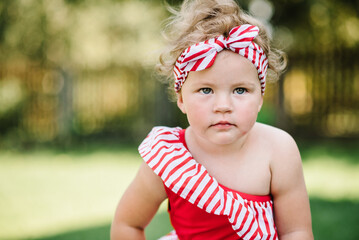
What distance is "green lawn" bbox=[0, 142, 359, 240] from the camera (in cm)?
334

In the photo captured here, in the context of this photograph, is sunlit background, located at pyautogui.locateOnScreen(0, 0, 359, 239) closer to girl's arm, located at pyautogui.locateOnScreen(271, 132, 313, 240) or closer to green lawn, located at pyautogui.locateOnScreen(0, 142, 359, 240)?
green lawn, located at pyautogui.locateOnScreen(0, 142, 359, 240)

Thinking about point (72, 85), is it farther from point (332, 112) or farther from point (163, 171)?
point (163, 171)

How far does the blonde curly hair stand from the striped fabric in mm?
446

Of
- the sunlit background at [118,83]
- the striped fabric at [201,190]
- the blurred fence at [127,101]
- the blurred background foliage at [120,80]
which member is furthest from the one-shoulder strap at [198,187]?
the blurred fence at [127,101]

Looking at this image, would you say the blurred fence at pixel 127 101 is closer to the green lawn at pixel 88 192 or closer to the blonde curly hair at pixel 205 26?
the green lawn at pixel 88 192

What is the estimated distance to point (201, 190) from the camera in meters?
1.56

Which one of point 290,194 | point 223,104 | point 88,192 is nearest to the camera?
point 223,104

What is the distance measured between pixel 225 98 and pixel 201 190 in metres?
0.39

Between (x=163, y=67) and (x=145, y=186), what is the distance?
593mm

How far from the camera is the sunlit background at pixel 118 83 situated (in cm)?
774

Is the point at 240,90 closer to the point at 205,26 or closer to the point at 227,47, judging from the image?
the point at 227,47

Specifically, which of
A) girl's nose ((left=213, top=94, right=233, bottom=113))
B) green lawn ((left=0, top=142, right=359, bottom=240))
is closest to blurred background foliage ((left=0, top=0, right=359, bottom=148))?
green lawn ((left=0, top=142, right=359, bottom=240))


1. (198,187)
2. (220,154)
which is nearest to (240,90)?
(220,154)

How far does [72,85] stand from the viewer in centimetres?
909
